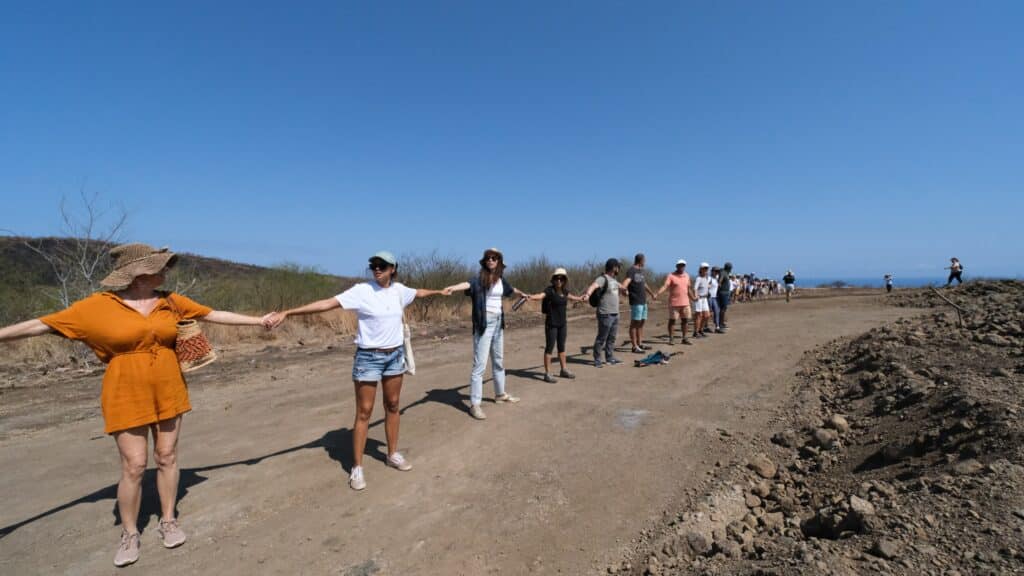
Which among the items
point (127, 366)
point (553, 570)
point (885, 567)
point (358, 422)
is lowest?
point (553, 570)

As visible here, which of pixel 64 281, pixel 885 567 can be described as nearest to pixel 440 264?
pixel 64 281

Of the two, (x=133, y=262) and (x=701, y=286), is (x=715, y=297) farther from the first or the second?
(x=133, y=262)

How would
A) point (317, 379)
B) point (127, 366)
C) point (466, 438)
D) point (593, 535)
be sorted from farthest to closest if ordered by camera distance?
point (317, 379)
point (466, 438)
point (593, 535)
point (127, 366)

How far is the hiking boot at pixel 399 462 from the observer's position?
14.8 ft

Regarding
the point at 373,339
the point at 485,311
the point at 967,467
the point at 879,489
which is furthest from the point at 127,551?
the point at 967,467

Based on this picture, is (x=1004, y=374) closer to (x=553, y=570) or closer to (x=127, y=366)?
(x=553, y=570)

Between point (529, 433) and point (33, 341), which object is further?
point (33, 341)

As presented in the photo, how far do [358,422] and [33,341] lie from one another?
11925 mm

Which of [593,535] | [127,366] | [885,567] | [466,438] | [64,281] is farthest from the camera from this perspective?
[64,281]

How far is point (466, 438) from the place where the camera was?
17.3ft

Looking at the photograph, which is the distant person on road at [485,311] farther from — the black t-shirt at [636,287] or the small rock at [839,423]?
the black t-shirt at [636,287]

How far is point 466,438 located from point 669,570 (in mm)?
2754

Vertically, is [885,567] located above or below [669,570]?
above

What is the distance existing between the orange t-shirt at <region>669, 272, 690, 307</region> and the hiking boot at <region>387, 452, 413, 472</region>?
802 centimetres
